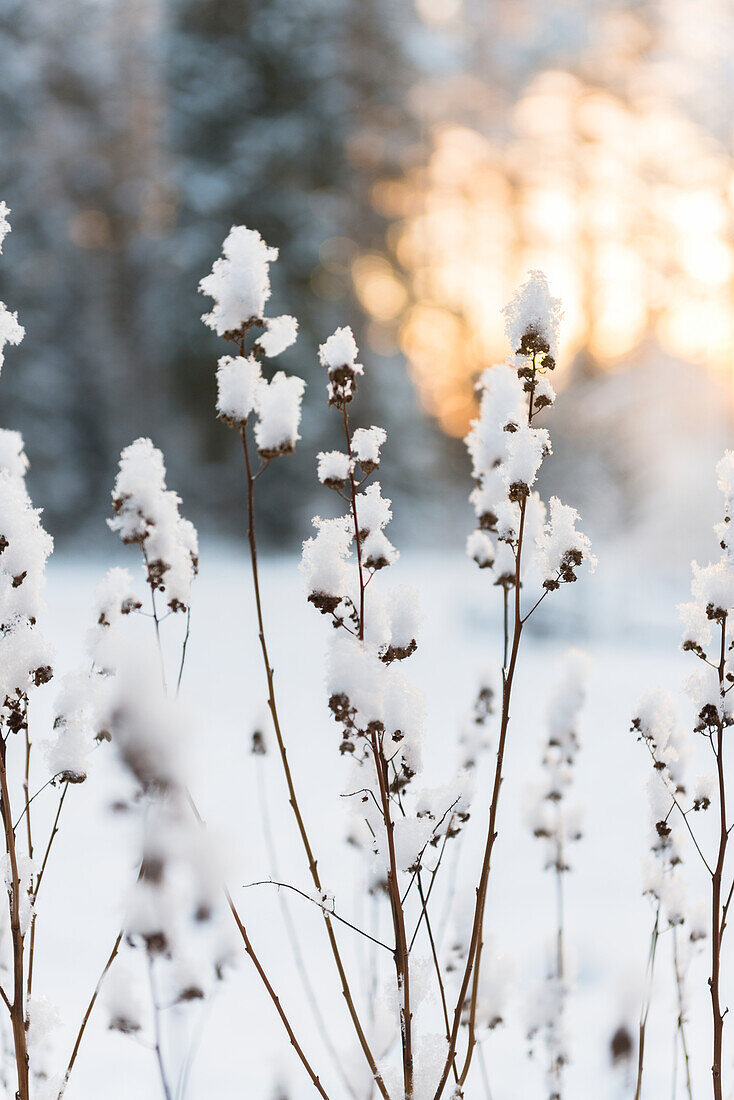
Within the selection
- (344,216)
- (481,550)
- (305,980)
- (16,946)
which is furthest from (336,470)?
(344,216)

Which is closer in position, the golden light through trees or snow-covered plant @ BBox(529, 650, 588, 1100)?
snow-covered plant @ BBox(529, 650, 588, 1100)

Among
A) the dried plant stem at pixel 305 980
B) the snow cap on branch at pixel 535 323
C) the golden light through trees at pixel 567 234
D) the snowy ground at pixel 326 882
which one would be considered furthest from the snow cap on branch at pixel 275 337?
the golden light through trees at pixel 567 234

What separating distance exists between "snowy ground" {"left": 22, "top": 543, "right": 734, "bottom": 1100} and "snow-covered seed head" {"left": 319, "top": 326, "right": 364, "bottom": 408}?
0.41m

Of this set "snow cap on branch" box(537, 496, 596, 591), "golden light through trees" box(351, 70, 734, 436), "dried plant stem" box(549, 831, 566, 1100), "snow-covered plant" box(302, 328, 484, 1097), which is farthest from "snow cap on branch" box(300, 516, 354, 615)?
"golden light through trees" box(351, 70, 734, 436)

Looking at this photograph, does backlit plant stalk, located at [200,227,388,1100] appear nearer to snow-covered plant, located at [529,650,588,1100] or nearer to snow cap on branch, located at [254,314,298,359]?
snow cap on branch, located at [254,314,298,359]

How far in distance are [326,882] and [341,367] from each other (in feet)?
8.43

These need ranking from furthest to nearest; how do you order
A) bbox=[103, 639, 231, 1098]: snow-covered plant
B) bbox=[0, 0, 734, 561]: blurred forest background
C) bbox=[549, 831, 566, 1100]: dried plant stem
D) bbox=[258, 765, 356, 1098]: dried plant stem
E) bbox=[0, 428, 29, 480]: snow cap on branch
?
bbox=[0, 0, 734, 561]: blurred forest background < bbox=[549, 831, 566, 1100]: dried plant stem < bbox=[258, 765, 356, 1098]: dried plant stem < bbox=[0, 428, 29, 480]: snow cap on branch < bbox=[103, 639, 231, 1098]: snow-covered plant

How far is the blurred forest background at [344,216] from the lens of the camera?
36.9 feet

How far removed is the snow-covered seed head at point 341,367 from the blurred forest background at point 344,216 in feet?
34.2

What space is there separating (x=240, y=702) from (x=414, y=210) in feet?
32.8

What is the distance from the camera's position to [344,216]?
41.7ft

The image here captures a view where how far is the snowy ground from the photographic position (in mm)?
1860

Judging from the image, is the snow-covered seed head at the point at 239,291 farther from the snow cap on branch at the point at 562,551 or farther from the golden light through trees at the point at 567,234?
the golden light through trees at the point at 567,234

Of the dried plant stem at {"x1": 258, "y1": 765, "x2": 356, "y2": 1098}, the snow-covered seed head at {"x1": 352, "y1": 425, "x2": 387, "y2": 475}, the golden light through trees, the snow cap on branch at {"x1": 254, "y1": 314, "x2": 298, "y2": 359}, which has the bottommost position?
the dried plant stem at {"x1": 258, "y1": 765, "x2": 356, "y2": 1098}
